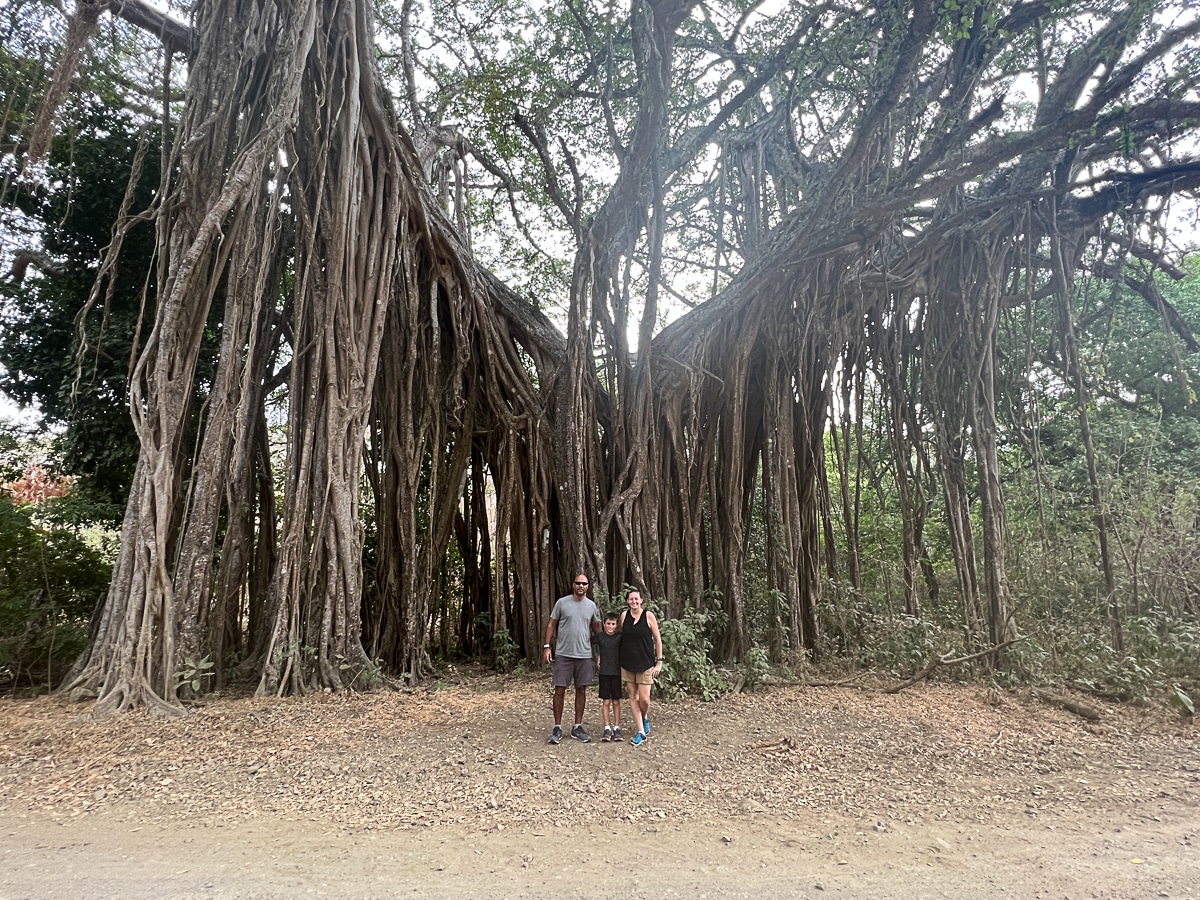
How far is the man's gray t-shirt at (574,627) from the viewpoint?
3238mm

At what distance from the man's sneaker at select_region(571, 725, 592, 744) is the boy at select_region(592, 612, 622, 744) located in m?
0.08

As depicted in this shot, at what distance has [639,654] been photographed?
3131 millimetres

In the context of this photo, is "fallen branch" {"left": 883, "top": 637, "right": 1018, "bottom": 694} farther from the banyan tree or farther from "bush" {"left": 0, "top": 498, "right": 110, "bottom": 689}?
"bush" {"left": 0, "top": 498, "right": 110, "bottom": 689}

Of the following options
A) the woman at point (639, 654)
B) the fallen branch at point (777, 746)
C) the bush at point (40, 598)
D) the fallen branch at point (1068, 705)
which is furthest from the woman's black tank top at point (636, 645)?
the bush at point (40, 598)

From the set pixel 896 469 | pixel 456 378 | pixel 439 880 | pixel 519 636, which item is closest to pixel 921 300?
pixel 896 469

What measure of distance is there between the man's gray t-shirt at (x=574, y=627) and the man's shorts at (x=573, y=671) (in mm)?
23

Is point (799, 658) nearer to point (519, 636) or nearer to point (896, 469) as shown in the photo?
point (896, 469)

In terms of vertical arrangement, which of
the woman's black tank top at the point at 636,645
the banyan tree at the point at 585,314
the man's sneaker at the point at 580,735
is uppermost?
the banyan tree at the point at 585,314

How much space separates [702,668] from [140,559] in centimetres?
312

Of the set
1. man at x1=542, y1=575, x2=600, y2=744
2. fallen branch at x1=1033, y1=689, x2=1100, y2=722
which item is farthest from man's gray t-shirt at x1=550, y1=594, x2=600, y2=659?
fallen branch at x1=1033, y1=689, x2=1100, y2=722

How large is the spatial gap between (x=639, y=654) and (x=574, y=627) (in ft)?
1.15

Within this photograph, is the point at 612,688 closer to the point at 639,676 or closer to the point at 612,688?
the point at 612,688

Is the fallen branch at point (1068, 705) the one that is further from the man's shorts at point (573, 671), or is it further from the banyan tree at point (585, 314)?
the man's shorts at point (573, 671)

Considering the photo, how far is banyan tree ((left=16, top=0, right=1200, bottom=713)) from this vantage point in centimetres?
373
